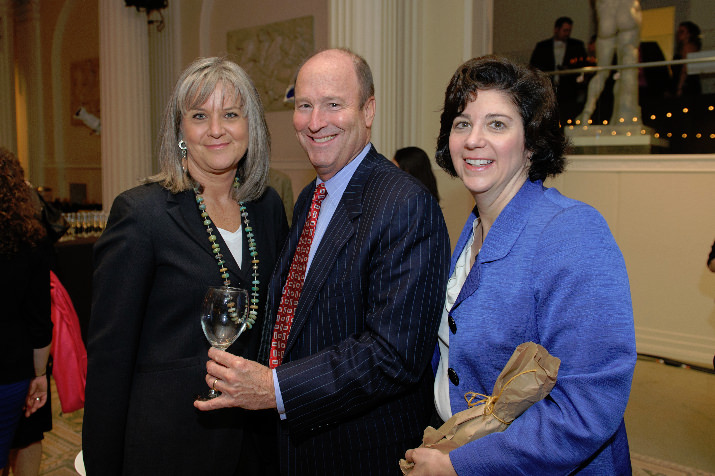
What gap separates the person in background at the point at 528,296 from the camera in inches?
40.9

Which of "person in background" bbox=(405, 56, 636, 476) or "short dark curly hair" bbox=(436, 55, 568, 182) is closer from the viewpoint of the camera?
"person in background" bbox=(405, 56, 636, 476)

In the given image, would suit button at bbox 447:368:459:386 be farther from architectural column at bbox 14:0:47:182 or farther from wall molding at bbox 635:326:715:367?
architectural column at bbox 14:0:47:182

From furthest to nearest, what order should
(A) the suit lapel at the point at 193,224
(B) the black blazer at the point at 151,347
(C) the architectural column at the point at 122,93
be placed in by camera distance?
(C) the architectural column at the point at 122,93
(A) the suit lapel at the point at 193,224
(B) the black blazer at the point at 151,347

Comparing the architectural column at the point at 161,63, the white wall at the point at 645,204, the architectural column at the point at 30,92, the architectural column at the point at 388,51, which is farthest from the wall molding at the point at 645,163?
the architectural column at the point at 30,92

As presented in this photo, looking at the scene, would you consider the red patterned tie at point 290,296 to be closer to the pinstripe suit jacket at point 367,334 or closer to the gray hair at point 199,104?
the pinstripe suit jacket at point 367,334

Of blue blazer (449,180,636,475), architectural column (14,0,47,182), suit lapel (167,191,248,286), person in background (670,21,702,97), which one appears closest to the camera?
blue blazer (449,180,636,475)

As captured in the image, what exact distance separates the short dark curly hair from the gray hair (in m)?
0.74

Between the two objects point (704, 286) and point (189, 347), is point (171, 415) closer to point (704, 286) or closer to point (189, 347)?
point (189, 347)

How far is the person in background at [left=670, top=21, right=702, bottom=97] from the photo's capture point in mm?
5406

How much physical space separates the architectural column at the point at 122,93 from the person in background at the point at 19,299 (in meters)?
4.88

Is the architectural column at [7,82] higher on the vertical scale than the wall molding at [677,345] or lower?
higher

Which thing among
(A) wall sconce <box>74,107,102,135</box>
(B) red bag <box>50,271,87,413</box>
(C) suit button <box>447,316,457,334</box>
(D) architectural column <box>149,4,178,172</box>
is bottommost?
(B) red bag <box>50,271,87,413</box>

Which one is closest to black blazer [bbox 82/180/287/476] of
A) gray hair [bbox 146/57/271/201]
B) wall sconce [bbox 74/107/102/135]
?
gray hair [bbox 146/57/271/201]

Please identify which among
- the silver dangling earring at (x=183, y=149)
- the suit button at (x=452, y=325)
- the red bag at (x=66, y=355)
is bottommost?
the red bag at (x=66, y=355)
